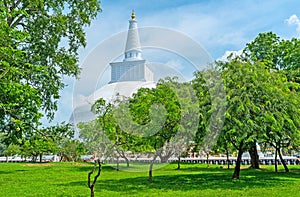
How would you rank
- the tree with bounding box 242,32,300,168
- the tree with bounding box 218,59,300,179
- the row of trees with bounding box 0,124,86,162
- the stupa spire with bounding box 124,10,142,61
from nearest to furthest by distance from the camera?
the row of trees with bounding box 0,124,86,162 < the tree with bounding box 218,59,300,179 < the tree with bounding box 242,32,300,168 < the stupa spire with bounding box 124,10,142,61

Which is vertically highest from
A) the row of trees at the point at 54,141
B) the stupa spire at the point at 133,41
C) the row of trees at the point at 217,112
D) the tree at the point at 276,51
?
the stupa spire at the point at 133,41

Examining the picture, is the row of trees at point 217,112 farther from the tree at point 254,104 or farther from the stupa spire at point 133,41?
the stupa spire at point 133,41

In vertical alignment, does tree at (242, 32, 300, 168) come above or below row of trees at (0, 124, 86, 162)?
above

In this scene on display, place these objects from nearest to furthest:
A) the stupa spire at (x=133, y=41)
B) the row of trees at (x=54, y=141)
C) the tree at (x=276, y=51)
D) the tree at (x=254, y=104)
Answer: the row of trees at (x=54, y=141), the tree at (x=254, y=104), the tree at (x=276, y=51), the stupa spire at (x=133, y=41)

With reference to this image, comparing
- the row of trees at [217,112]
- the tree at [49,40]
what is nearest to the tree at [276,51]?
the row of trees at [217,112]

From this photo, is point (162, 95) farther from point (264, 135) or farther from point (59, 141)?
point (59, 141)

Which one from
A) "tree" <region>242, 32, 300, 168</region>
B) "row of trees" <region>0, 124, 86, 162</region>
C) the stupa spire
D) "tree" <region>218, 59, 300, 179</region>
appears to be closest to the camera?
"row of trees" <region>0, 124, 86, 162</region>

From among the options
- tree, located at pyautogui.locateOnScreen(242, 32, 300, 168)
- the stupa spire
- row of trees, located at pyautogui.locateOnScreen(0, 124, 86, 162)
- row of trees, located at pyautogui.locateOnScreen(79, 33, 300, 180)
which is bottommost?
row of trees, located at pyautogui.locateOnScreen(0, 124, 86, 162)

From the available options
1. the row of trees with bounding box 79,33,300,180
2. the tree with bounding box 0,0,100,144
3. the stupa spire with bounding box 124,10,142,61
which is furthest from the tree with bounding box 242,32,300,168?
the stupa spire with bounding box 124,10,142,61

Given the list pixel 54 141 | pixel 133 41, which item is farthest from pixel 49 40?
pixel 133 41

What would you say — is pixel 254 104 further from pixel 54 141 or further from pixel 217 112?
pixel 54 141

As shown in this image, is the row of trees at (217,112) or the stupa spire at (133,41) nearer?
the row of trees at (217,112)

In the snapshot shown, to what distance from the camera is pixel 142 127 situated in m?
16.0

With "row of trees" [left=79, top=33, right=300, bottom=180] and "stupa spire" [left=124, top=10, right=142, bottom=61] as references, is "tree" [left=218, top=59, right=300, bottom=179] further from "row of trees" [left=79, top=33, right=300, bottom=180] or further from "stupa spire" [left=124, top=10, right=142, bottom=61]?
"stupa spire" [left=124, top=10, right=142, bottom=61]
